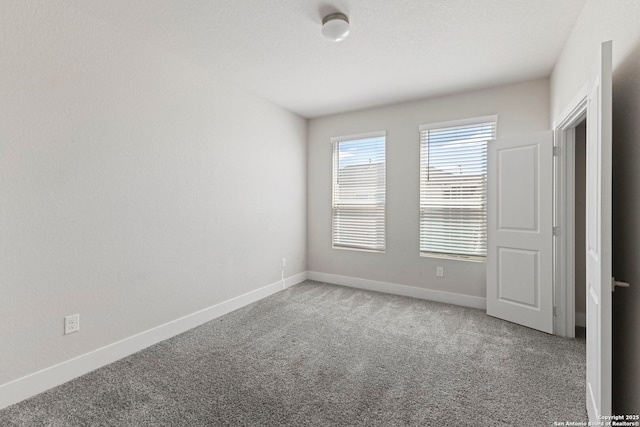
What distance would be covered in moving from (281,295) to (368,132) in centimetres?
266

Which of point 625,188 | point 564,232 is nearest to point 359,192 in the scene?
point 564,232

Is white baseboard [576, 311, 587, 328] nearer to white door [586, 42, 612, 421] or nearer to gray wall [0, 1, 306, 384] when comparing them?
white door [586, 42, 612, 421]

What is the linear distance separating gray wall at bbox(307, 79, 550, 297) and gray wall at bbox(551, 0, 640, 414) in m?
1.61

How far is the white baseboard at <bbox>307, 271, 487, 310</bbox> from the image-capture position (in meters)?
3.63

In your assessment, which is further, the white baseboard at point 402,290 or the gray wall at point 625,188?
the white baseboard at point 402,290

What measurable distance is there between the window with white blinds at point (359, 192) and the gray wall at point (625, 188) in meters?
2.66

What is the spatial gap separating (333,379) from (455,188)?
2.76m

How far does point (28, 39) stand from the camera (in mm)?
1919

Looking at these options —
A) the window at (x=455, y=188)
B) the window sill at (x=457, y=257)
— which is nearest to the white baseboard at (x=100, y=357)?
the window sill at (x=457, y=257)

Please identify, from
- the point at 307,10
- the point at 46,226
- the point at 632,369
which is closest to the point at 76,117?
the point at 46,226

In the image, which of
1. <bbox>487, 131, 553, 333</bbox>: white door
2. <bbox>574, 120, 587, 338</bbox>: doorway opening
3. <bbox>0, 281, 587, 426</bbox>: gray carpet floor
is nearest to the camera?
<bbox>0, 281, 587, 426</bbox>: gray carpet floor

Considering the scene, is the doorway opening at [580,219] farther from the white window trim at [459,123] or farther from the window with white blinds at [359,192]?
the window with white blinds at [359,192]

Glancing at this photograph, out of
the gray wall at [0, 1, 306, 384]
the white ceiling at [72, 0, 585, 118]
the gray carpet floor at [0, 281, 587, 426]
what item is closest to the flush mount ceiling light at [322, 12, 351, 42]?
the white ceiling at [72, 0, 585, 118]

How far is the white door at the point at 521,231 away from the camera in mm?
2852
